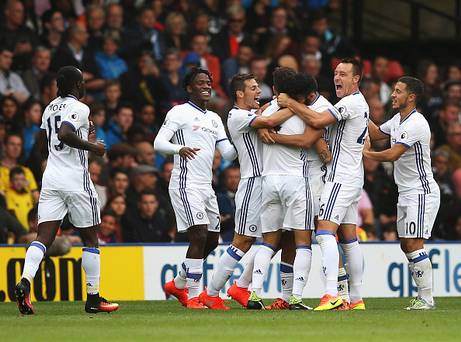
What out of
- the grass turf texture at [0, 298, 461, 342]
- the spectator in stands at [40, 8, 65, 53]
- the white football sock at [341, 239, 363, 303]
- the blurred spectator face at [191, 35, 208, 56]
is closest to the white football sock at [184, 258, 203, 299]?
the grass turf texture at [0, 298, 461, 342]

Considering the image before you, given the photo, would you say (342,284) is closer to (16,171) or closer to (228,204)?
(228,204)

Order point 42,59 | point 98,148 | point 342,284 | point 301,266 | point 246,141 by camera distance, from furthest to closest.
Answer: point 42,59
point 342,284
point 246,141
point 301,266
point 98,148

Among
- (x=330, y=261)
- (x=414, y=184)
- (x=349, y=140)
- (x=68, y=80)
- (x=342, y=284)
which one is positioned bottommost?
(x=342, y=284)

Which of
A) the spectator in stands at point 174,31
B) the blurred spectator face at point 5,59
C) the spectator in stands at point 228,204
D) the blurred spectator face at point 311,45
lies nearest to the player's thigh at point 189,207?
the spectator in stands at point 228,204

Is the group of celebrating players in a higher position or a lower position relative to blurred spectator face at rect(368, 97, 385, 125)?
lower

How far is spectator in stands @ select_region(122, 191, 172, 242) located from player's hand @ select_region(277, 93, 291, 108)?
5394 millimetres

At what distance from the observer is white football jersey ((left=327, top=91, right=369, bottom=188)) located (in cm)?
1296

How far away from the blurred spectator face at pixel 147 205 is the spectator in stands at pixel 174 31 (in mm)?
3934

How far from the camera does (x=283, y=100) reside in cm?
1312

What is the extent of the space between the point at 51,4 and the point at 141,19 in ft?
4.74

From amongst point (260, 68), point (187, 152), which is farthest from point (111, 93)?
point (187, 152)

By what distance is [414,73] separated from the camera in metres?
24.4

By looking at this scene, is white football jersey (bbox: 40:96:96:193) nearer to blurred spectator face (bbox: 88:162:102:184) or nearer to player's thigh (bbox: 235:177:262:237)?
player's thigh (bbox: 235:177:262:237)

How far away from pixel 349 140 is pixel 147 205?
567 cm
